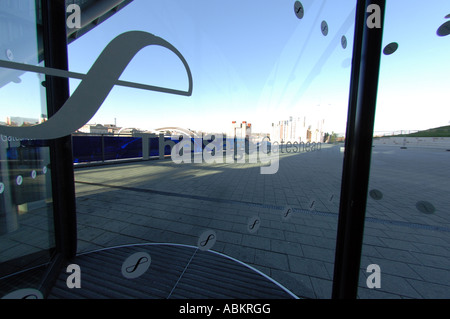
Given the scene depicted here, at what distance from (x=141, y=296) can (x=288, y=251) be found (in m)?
1.73

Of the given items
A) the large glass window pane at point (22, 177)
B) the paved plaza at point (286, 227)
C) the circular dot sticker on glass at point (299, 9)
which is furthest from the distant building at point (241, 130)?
the large glass window pane at point (22, 177)

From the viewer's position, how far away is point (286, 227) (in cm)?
289

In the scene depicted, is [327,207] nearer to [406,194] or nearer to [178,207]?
[406,194]

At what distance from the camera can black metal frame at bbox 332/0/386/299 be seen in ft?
3.71

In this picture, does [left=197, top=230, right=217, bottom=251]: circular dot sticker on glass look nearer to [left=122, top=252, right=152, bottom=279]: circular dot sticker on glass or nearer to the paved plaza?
the paved plaza

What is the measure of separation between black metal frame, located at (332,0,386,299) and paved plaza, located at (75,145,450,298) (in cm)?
59

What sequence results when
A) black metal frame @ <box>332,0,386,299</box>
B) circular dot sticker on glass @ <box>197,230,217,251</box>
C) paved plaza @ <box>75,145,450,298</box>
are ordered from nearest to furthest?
black metal frame @ <box>332,0,386,299</box>, paved plaza @ <box>75,145,450,298</box>, circular dot sticker on glass @ <box>197,230,217,251</box>

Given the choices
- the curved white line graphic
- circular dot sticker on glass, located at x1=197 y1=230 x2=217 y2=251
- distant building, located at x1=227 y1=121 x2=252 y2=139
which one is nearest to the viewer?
the curved white line graphic

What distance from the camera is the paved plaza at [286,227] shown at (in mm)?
1868

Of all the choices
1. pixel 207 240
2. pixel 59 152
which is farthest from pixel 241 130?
pixel 59 152

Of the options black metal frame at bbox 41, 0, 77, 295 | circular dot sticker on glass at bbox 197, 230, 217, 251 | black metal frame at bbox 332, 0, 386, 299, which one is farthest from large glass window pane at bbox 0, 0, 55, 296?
black metal frame at bbox 332, 0, 386, 299

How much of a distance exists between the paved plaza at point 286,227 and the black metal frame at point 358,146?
0.59m

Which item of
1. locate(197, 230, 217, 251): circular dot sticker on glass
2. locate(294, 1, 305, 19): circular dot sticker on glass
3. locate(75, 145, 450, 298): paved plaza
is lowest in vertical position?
locate(197, 230, 217, 251): circular dot sticker on glass

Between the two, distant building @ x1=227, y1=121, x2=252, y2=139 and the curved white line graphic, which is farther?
distant building @ x1=227, y1=121, x2=252, y2=139
